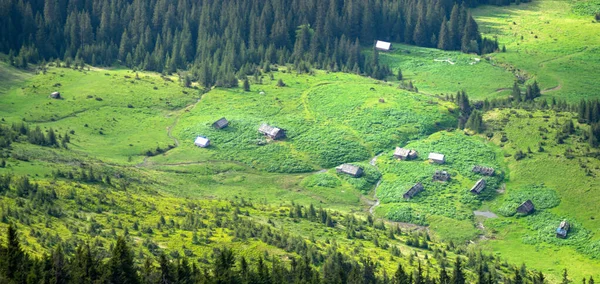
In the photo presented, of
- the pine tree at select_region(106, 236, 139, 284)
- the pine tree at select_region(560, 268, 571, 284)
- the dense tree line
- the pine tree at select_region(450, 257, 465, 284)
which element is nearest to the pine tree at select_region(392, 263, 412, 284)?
the dense tree line

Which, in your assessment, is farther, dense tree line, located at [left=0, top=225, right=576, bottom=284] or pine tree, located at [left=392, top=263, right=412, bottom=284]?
pine tree, located at [left=392, top=263, right=412, bottom=284]

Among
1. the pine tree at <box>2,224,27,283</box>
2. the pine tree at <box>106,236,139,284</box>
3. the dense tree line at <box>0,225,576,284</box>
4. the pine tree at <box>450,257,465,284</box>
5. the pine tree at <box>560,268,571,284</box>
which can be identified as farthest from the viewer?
the pine tree at <box>560,268,571,284</box>

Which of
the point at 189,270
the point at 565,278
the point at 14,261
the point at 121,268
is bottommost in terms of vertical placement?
the point at 565,278

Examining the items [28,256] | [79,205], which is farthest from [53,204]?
[28,256]

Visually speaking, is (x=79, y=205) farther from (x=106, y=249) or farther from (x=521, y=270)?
(x=521, y=270)

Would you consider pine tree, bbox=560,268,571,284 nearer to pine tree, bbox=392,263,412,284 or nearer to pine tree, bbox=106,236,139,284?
pine tree, bbox=392,263,412,284

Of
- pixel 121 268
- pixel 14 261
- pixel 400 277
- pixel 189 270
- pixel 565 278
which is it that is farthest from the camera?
pixel 565 278

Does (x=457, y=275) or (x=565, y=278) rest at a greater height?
(x=457, y=275)

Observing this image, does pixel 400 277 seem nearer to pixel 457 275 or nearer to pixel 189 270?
pixel 457 275

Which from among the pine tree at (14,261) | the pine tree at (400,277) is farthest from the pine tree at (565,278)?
the pine tree at (14,261)

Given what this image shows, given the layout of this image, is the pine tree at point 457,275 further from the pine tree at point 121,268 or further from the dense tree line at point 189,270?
the pine tree at point 121,268

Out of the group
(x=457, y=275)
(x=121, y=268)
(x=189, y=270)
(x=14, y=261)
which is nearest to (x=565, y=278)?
(x=457, y=275)
